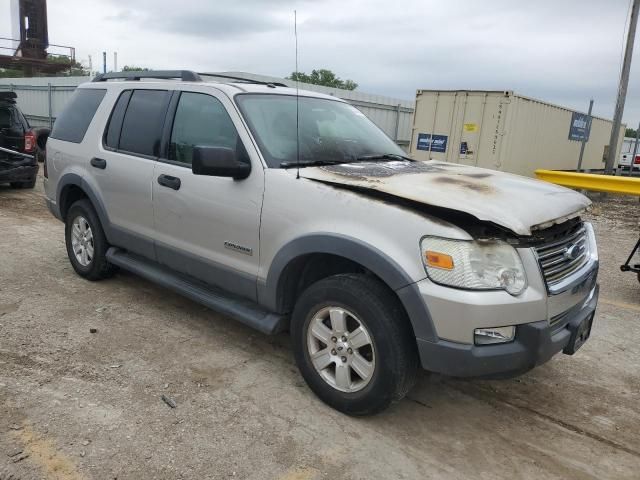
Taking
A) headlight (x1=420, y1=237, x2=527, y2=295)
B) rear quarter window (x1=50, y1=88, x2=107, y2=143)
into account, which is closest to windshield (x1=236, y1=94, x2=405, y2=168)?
headlight (x1=420, y1=237, x2=527, y2=295)

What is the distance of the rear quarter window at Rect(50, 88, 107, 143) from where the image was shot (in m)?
4.88

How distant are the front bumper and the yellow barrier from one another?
8520 millimetres

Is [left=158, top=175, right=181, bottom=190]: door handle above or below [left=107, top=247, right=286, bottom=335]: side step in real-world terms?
above

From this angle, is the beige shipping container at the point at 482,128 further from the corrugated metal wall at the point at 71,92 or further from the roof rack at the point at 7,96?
the roof rack at the point at 7,96

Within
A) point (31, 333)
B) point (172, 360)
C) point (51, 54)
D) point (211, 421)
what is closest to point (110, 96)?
point (31, 333)

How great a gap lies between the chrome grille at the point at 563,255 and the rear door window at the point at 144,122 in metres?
2.89

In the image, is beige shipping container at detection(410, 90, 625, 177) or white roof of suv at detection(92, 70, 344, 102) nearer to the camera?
white roof of suv at detection(92, 70, 344, 102)

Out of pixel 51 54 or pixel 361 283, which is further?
pixel 51 54

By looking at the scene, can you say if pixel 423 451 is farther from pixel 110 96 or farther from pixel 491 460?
pixel 110 96

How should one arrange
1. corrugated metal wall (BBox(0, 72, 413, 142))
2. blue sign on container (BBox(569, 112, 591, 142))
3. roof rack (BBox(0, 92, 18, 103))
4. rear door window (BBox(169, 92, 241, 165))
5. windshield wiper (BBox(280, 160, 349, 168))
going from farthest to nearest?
corrugated metal wall (BBox(0, 72, 413, 142)), blue sign on container (BBox(569, 112, 591, 142)), roof rack (BBox(0, 92, 18, 103)), rear door window (BBox(169, 92, 241, 165)), windshield wiper (BBox(280, 160, 349, 168))

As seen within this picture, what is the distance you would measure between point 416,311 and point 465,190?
0.73 m

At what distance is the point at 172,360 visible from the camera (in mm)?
3629

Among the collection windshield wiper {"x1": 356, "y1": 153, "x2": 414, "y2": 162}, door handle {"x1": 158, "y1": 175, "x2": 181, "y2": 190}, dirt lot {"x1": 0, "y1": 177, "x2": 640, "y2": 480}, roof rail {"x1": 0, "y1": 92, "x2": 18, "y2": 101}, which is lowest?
dirt lot {"x1": 0, "y1": 177, "x2": 640, "y2": 480}

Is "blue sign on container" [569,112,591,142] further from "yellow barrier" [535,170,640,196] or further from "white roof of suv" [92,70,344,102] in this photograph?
"white roof of suv" [92,70,344,102]
